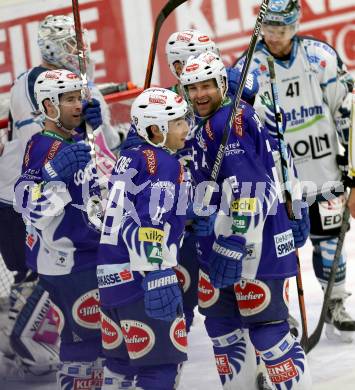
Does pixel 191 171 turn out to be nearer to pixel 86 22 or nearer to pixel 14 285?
pixel 14 285

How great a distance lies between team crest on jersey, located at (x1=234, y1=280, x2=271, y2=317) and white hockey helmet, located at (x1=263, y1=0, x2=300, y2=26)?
5.25ft

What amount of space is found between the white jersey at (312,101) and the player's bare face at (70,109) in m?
1.11

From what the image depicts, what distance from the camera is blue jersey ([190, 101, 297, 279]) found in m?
4.52

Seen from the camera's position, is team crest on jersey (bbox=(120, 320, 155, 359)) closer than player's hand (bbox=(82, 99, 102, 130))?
Yes

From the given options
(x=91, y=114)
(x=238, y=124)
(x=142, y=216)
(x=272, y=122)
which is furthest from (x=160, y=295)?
(x=272, y=122)

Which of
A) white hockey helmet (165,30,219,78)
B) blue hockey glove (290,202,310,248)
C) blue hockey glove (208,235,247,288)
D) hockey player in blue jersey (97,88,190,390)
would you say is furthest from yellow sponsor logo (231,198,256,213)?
white hockey helmet (165,30,219,78)

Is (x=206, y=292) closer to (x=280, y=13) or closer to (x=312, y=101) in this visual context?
(x=312, y=101)

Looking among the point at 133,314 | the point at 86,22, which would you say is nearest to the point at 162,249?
the point at 133,314

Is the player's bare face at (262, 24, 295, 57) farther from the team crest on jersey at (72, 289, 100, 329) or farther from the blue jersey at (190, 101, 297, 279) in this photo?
the team crest on jersey at (72, 289, 100, 329)

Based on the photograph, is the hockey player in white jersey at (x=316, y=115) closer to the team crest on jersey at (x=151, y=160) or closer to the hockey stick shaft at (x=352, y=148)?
the hockey stick shaft at (x=352, y=148)

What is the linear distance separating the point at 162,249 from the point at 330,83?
1.91 meters

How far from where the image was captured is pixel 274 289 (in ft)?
15.3

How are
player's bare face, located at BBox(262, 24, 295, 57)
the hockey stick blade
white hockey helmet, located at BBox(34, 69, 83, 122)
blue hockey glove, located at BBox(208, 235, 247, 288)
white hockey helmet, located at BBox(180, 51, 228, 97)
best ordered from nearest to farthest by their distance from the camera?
A: blue hockey glove, located at BBox(208, 235, 247, 288)
white hockey helmet, located at BBox(180, 51, 228, 97)
white hockey helmet, located at BBox(34, 69, 83, 122)
the hockey stick blade
player's bare face, located at BBox(262, 24, 295, 57)

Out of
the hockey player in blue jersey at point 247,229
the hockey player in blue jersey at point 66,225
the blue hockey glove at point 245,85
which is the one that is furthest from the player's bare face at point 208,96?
the hockey player in blue jersey at point 66,225
